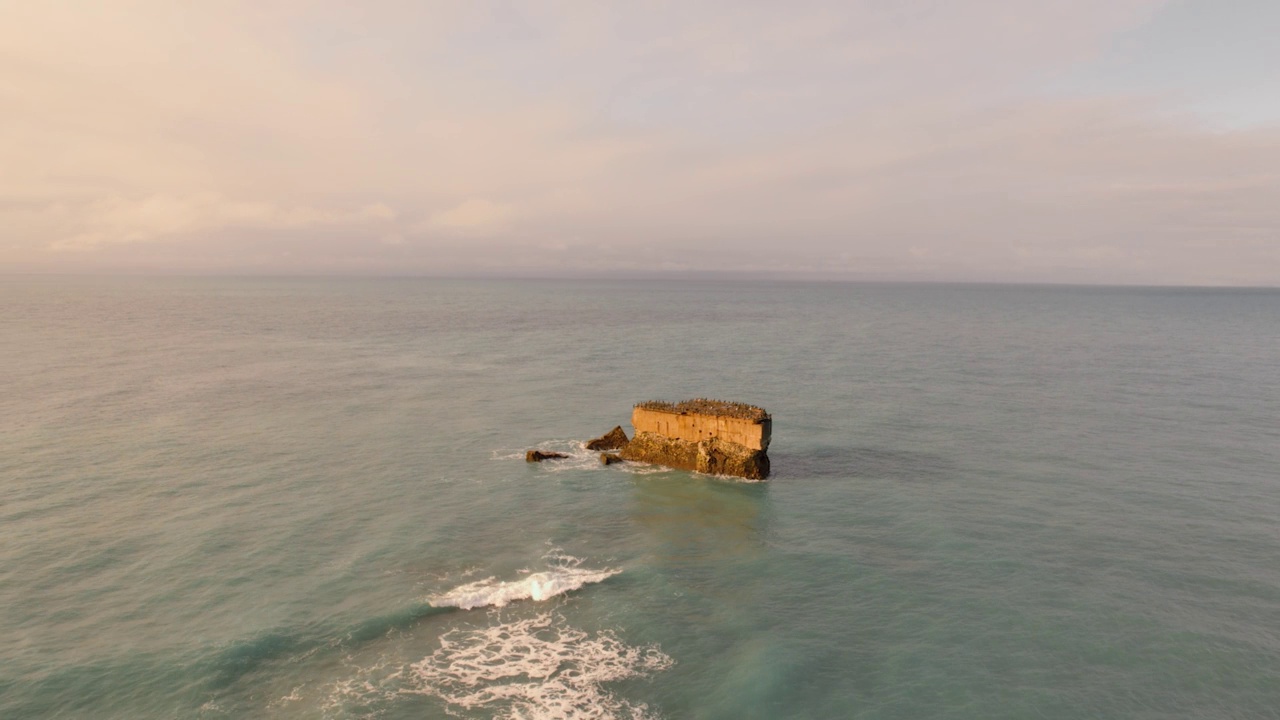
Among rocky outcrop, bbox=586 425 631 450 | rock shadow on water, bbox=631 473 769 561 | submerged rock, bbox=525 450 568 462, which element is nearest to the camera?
rock shadow on water, bbox=631 473 769 561

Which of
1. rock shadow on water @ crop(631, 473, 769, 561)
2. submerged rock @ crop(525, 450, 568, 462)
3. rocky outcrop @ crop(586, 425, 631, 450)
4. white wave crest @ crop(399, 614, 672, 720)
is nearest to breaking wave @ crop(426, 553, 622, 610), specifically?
white wave crest @ crop(399, 614, 672, 720)

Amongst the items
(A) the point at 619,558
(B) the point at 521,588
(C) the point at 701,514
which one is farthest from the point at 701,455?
(B) the point at 521,588

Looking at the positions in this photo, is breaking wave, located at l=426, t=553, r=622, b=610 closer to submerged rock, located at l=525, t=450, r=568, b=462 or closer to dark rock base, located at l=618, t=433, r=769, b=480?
dark rock base, located at l=618, t=433, r=769, b=480

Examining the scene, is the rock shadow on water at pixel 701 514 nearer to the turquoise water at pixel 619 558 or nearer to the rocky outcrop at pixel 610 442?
the turquoise water at pixel 619 558

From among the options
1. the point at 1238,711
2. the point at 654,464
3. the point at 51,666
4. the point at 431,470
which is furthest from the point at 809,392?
the point at 51,666

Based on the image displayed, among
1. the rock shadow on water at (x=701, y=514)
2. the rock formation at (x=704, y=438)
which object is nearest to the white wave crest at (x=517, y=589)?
the rock shadow on water at (x=701, y=514)

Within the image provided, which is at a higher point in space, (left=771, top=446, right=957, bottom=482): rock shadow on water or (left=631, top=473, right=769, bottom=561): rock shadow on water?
(left=771, top=446, right=957, bottom=482): rock shadow on water

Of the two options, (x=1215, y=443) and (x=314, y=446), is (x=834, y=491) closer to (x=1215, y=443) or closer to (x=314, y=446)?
(x=1215, y=443)
